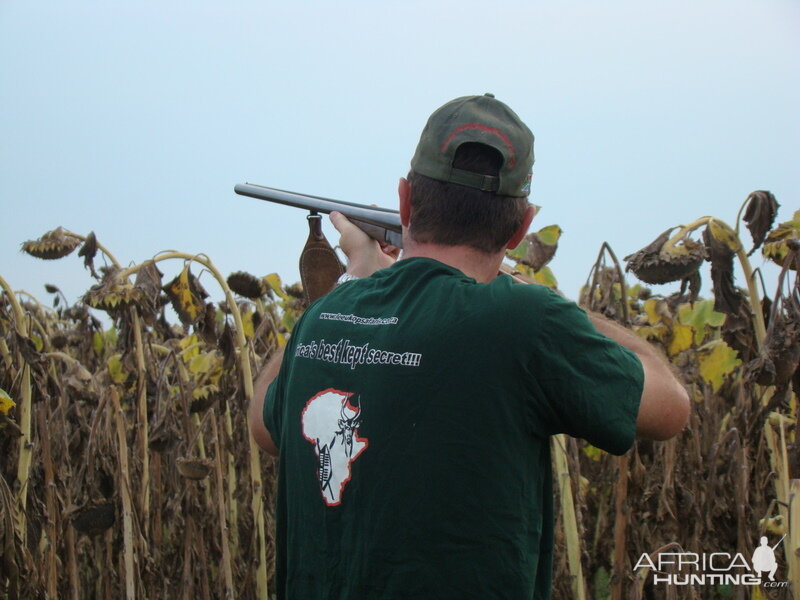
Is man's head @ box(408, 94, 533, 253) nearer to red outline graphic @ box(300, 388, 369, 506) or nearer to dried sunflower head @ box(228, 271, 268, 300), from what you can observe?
red outline graphic @ box(300, 388, 369, 506)

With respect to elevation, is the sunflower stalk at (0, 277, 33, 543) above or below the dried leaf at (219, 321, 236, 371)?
below

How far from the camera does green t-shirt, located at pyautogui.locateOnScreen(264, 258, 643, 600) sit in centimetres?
150

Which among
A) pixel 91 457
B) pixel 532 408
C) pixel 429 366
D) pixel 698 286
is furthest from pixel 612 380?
pixel 91 457

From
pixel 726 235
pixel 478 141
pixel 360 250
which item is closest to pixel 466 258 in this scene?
pixel 478 141

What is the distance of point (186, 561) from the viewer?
13.0 feet

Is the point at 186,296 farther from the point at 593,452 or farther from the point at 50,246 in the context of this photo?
the point at 593,452

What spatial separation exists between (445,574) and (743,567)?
253 cm

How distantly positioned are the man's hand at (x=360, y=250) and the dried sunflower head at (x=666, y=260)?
0.85m

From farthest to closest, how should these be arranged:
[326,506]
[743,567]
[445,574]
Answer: [743,567] → [326,506] → [445,574]

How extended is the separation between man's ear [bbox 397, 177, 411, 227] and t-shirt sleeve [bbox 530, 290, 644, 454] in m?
0.37

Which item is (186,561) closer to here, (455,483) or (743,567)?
(743,567)

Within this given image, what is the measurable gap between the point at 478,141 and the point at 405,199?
19 cm

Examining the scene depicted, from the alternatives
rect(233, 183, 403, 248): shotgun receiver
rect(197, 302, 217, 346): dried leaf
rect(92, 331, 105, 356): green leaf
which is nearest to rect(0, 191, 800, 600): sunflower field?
rect(197, 302, 217, 346): dried leaf

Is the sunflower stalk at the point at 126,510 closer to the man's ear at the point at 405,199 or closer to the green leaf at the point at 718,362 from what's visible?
the man's ear at the point at 405,199
